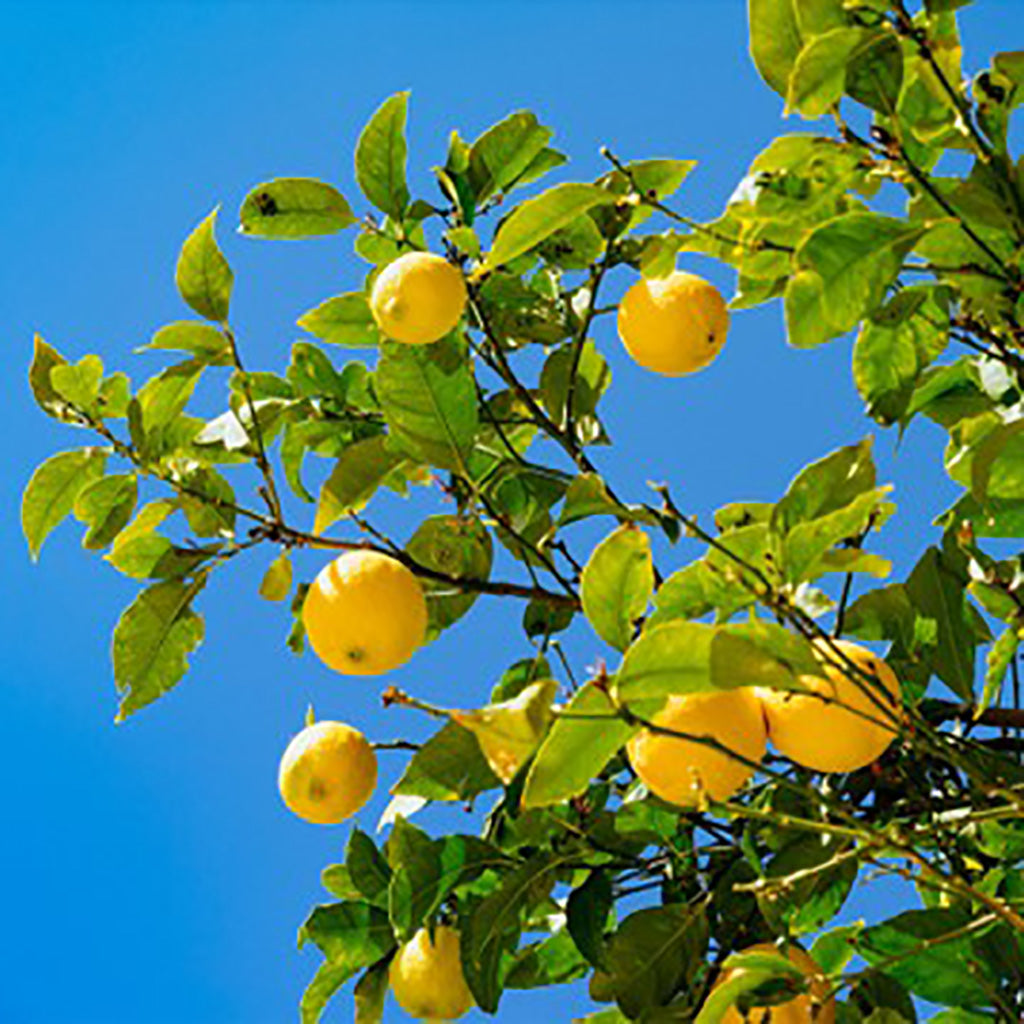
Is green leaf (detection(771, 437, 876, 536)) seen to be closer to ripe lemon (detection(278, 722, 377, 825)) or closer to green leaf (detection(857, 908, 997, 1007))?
green leaf (detection(857, 908, 997, 1007))

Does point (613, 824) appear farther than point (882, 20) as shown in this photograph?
Yes

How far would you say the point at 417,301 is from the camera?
5.60 feet

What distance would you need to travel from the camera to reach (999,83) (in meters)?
1.37

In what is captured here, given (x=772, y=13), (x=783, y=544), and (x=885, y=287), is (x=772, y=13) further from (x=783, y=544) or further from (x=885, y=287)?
(x=783, y=544)

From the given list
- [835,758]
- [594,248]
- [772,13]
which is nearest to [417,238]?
[594,248]

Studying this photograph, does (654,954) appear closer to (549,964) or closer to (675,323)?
(549,964)

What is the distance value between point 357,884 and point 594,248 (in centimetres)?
91

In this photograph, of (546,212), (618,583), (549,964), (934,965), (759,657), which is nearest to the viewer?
(759,657)

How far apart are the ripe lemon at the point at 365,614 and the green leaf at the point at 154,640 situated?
216 mm

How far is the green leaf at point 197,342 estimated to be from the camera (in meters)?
1.87

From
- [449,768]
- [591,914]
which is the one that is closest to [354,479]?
[449,768]

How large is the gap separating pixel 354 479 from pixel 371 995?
0.70 metres

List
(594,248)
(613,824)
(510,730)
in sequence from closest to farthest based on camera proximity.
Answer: (510,730) < (613,824) < (594,248)

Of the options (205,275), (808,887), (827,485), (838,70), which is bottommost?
(808,887)
